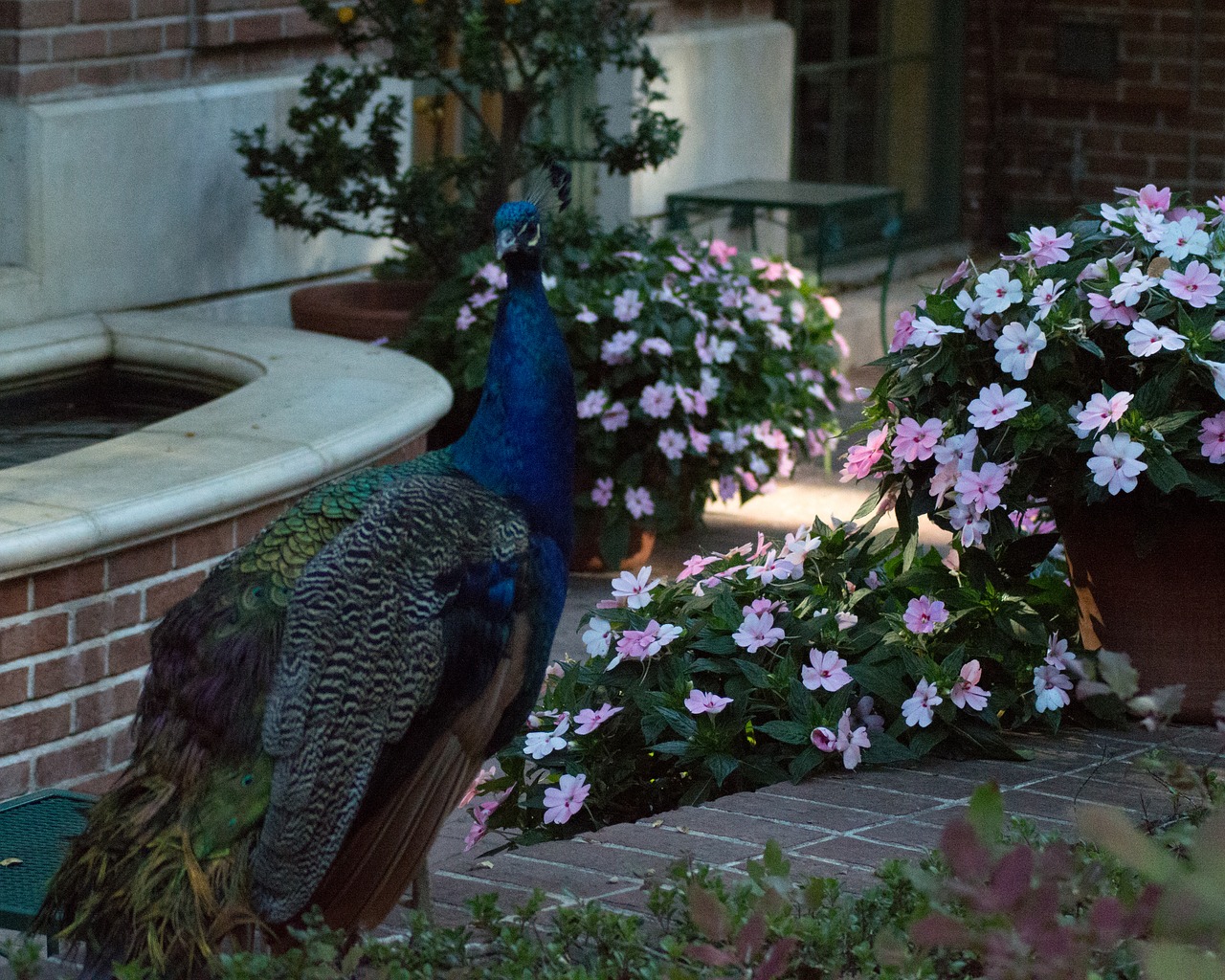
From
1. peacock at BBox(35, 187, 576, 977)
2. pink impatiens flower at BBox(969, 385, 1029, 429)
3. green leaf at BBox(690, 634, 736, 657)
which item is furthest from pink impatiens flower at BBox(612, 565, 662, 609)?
pink impatiens flower at BBox(969, 385, 1029, 429)

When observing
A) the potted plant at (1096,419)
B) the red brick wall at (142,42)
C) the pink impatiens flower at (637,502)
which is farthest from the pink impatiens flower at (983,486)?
the red brick wall at (142,42)

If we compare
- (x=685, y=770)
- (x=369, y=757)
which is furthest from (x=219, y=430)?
(x=369, y=757)

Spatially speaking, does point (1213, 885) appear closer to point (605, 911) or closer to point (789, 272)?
point (605, 911)

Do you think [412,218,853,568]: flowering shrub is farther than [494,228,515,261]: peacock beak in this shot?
Yes

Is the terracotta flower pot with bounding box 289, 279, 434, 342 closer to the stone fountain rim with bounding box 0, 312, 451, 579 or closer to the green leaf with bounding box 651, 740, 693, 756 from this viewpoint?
the stone fountain rim with bounding box 0, 312, 451, 579

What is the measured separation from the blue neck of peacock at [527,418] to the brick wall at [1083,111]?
834cm

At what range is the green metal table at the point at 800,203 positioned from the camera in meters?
A: 8.42

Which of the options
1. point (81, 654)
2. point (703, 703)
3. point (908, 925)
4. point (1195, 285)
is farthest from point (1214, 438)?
point (81, 654)

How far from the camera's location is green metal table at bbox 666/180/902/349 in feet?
27.6

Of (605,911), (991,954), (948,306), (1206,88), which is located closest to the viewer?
(991,954)

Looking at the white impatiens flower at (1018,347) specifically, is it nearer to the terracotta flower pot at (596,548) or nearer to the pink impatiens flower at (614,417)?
the pink impatiens flower at (614,417)

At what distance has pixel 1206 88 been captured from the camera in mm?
10930

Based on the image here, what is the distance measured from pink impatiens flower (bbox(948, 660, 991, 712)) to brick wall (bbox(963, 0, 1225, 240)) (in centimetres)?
816

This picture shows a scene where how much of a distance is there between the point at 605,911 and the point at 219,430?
7.45ft
